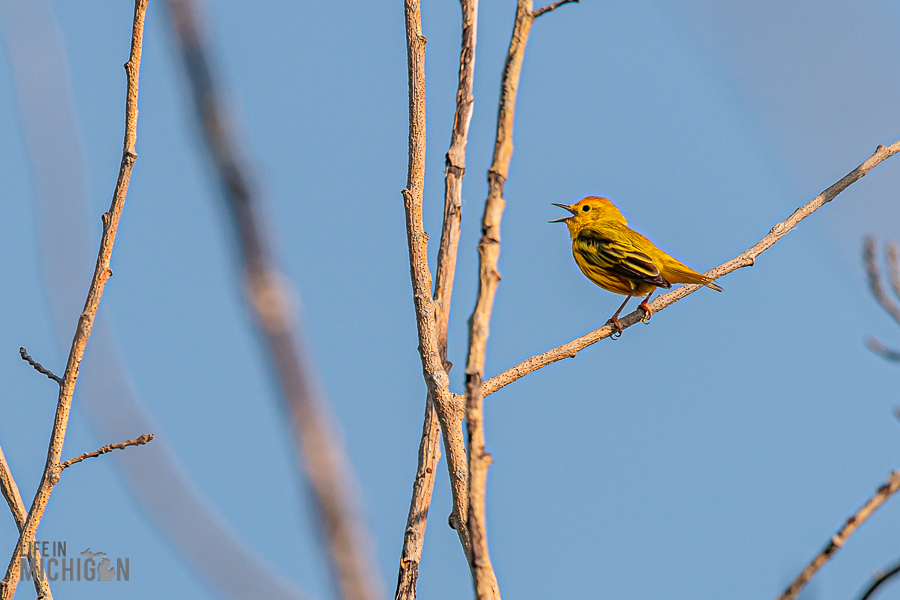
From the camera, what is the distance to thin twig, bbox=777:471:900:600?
2152mm

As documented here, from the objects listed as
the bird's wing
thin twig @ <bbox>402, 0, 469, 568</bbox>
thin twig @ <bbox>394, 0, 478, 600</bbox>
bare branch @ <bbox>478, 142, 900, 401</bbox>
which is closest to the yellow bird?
the bird's wing

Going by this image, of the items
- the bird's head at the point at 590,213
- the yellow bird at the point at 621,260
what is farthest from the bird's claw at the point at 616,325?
the bird's head at the point at 590,213

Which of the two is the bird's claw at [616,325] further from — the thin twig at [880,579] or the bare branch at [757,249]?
the thin twig at [880,579]

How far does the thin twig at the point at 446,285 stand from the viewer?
13.0 feet

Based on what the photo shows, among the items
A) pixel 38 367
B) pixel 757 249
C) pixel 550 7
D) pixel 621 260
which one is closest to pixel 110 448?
pixel 38 367

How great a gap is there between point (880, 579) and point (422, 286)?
2273 mm

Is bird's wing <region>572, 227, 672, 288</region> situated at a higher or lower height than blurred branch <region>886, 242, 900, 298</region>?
higher

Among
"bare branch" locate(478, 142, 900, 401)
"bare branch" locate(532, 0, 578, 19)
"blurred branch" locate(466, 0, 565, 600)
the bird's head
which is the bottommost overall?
"blurred branch" locate(466, 0, 565, 600)

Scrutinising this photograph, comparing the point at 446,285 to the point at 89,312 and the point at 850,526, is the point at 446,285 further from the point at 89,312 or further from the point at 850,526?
the point at 850,526

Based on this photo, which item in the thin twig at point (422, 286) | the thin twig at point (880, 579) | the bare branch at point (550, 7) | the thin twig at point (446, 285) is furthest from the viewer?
the thin twig at point (446, 285)

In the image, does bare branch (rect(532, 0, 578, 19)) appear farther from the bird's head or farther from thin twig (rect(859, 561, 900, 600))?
the bird's head

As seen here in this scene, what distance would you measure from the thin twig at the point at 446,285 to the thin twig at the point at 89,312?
1386mm

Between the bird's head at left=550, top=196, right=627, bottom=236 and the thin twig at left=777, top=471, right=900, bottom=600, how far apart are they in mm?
6894

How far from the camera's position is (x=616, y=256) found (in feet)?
25.3
